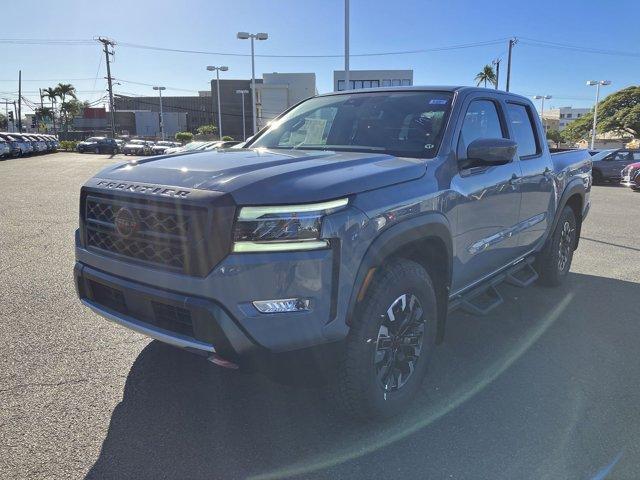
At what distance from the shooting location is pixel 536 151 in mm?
4879

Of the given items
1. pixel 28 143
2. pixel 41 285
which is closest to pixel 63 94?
pixel 28 143

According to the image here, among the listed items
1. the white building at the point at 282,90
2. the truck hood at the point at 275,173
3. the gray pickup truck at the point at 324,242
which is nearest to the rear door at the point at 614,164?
the gray pickup truck at the point at 324,242

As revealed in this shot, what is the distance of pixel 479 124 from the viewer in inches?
154

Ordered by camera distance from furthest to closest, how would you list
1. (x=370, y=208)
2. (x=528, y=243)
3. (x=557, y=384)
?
(x=528, y=243) < (x=557, y=384) < (x=370, y=208)

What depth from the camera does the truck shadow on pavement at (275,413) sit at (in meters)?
2.62

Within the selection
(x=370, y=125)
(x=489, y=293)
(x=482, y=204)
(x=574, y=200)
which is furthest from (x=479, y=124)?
(x=574, y=200)

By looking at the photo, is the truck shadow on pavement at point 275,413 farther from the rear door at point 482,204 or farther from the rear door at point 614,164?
the rear door at point 614,164

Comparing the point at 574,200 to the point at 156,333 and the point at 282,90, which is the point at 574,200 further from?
the point at 282,90

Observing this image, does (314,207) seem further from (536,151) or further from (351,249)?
(536,151)

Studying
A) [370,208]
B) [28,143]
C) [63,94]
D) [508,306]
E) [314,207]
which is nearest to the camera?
[314,207]

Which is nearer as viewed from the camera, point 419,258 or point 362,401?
point 362,401

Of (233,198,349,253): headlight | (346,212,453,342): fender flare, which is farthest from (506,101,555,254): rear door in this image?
(233,198,349,253): headlight

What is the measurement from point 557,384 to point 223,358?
7.73 ft

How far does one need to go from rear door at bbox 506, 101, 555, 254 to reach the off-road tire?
0.42 meters
